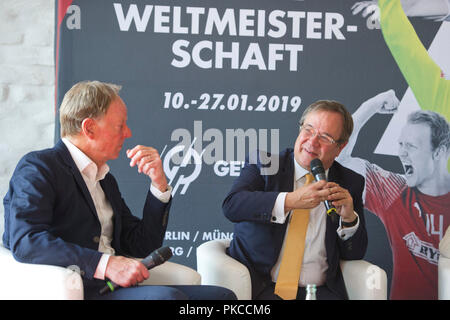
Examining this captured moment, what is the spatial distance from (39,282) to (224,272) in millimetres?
914

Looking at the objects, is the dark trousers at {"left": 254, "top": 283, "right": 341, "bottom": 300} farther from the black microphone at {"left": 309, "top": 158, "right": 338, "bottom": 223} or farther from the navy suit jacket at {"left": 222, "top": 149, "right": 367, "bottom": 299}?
the black microphone at {"left": 309, "top": 158, "right": 338, "bottom": 223}

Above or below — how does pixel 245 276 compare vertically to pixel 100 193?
below

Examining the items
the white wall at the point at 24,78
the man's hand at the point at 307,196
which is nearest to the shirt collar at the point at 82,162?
the man's hand at the point at 307,196

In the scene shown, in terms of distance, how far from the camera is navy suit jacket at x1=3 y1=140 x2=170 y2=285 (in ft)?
6.89

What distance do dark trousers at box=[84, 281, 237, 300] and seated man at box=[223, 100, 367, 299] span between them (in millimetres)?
→ 373

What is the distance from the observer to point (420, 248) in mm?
3934

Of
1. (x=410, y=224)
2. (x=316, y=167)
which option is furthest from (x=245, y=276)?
(x=410, y=224)

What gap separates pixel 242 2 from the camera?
12.7 feet

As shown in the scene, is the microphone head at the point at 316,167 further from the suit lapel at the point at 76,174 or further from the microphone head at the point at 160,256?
the suit lapel at the point at 76,174

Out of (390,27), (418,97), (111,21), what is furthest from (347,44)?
(111,21)

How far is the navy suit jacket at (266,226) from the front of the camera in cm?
269

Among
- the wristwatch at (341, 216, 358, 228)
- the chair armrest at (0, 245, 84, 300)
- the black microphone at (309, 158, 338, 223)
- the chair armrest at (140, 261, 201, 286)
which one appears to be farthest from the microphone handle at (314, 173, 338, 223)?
the chair armrest at (0, 245, 84, 300)

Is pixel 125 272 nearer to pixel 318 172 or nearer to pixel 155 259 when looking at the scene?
pixel 155 259

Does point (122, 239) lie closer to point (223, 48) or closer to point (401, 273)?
point (223, 48)
